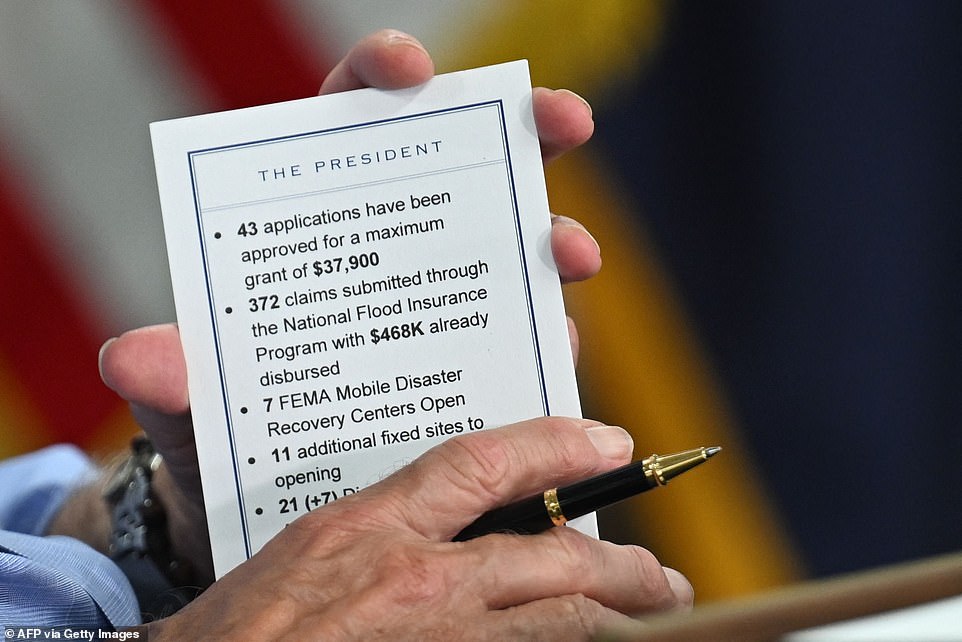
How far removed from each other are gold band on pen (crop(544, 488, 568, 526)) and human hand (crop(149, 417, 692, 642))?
0.4 inches

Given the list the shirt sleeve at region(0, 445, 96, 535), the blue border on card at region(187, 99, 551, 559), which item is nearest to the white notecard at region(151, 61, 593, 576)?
the blue border on card at region(187, 99, 551, 559)

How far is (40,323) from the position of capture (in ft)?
4.31

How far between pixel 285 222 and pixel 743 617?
46 cm

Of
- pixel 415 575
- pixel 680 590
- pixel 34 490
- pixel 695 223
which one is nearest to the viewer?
pixel 415 575

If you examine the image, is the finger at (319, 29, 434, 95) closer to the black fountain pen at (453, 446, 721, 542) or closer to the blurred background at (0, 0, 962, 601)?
the black fountain pen at (453, 446, 721, 542)

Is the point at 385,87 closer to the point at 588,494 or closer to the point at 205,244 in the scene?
the point at 205,244

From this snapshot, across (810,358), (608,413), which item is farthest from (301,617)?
(810,358)

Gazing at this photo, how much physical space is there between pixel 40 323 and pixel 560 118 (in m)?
0.98

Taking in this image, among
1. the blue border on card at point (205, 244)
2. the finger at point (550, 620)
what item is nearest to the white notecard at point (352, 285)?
the blue border on card at point (205, 244)

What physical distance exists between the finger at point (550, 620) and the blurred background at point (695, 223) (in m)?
0.72

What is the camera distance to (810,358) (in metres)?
1.21

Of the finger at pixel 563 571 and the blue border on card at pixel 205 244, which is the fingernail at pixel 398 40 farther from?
the finger at pixel 563 571

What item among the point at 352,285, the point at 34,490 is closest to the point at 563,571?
the point at 352,285

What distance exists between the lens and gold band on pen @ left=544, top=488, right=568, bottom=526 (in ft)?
1.78
